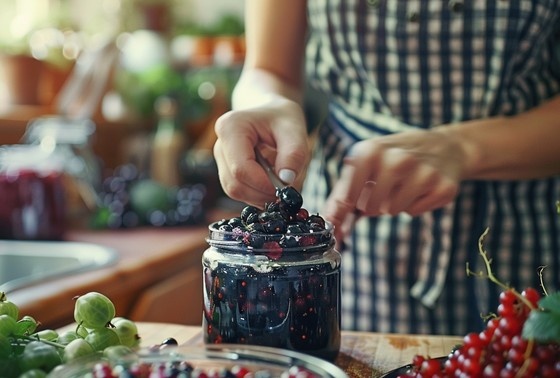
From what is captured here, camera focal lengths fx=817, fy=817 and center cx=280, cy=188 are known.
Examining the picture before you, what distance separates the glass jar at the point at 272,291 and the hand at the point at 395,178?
13 centimetres

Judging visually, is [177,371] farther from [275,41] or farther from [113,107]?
[113,107]

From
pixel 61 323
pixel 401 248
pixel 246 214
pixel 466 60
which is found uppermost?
pixel 466 60

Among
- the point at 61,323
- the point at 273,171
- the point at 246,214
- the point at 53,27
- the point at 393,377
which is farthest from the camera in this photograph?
the point at 53,27

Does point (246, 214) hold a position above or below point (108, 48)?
below

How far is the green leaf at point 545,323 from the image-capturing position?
55 centimetres

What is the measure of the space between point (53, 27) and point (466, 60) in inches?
70.2

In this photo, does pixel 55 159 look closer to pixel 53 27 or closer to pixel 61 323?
pixel 61 323

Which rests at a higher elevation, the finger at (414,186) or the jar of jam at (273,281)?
the finger at (414,186)

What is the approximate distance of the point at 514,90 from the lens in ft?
3.78

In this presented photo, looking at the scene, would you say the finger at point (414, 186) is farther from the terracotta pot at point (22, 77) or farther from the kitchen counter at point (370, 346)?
the terracotta pot at point (22, 77)

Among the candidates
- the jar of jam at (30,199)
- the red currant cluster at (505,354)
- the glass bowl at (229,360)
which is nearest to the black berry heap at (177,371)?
the glass bowl at (229,360)

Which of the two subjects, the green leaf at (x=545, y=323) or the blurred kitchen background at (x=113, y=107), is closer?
the green leaf at (x=545, y=323)

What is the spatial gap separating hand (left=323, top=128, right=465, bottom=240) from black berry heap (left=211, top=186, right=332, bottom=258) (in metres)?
0.12

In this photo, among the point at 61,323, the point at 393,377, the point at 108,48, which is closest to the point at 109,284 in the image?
the point at 61,323
